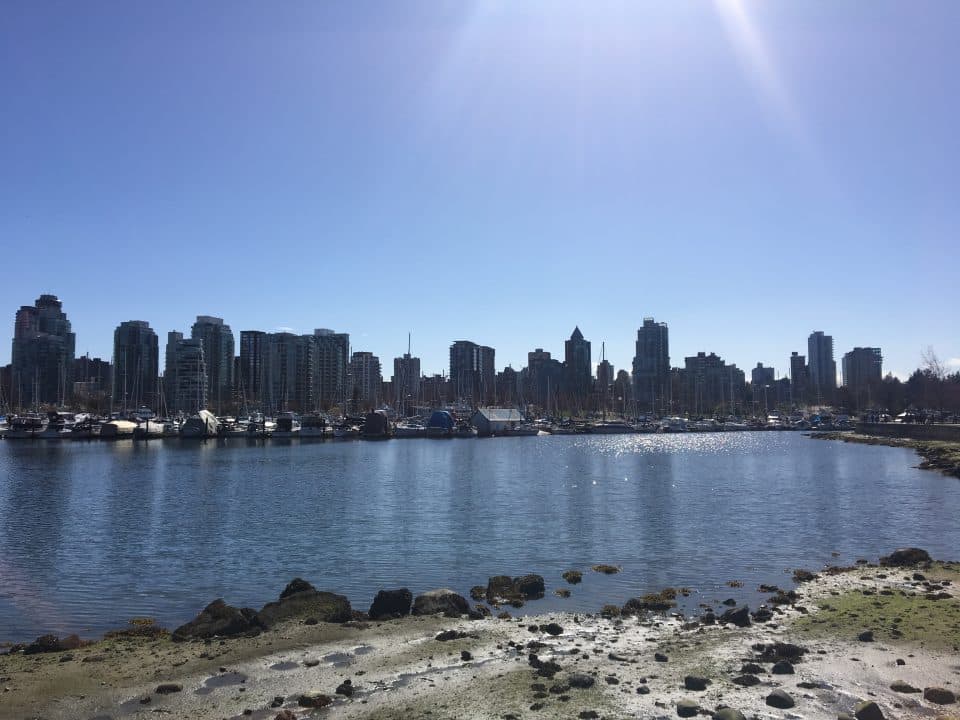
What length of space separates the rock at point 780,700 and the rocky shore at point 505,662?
1.6 inches

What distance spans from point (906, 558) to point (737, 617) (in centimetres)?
1424

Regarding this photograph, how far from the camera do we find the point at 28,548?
38.2 m

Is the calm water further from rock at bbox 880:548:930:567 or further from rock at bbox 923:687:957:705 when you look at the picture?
rock at bbox 923:687:957:705

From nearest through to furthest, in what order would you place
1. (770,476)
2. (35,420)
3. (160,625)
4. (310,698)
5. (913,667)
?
1. (310,698)
2. (913,667)
3. (160,625)
4. (770,476)
5. (35,420)

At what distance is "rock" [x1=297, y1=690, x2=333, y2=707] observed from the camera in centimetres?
1617

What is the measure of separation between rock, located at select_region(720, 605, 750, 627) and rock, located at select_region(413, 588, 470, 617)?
8903mm

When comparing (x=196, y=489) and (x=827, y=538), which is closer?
(x=827, y=538)

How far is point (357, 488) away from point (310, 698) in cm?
5296

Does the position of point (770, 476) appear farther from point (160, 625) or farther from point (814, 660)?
point (160, 625)

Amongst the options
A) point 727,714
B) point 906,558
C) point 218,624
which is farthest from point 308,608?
point 906,558

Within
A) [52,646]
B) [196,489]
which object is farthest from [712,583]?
[196,489]

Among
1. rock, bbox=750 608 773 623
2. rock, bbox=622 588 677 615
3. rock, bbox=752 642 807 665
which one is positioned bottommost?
rock, bbox=622 588 677 615

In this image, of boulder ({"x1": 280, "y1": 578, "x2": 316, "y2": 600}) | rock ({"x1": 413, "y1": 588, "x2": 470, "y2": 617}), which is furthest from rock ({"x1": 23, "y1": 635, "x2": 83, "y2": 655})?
rock ({"x1": 413, "y1": 588, "x2": 470, "y2": 617})

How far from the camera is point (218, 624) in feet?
73.8
